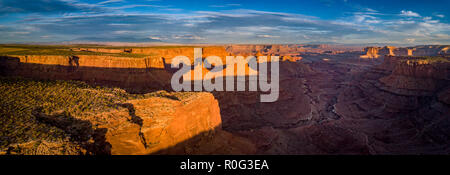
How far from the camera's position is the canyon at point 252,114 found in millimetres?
17594

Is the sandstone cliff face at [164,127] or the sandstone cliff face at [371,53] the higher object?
the sandstone cliff face at [371,53]

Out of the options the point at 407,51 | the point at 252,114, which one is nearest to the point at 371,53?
the point at 407,51

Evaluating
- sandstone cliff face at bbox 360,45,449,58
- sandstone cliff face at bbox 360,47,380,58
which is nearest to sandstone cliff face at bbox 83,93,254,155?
sandstone cliff face at bbox 360,45,449,58

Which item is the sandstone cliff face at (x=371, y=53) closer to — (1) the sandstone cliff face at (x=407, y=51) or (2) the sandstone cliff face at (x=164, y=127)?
(1) the sandstone cliff face at (x=407, y=51)

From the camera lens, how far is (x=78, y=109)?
1558cm

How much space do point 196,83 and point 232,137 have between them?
62.3 ft

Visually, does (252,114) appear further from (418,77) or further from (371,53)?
(371,53)

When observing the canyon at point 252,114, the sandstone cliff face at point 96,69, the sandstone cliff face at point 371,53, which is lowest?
the canyon at point 252,114

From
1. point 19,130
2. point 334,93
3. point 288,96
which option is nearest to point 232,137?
point 19,130

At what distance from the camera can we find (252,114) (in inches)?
1853

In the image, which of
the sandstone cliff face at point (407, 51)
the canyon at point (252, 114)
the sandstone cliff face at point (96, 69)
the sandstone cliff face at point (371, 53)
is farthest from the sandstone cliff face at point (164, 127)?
the sandstone cliff face at point (371, 53)

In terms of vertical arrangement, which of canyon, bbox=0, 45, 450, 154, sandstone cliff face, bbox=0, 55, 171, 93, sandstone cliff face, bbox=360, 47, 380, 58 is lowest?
canyon, bbox=0, 45, 450, 154

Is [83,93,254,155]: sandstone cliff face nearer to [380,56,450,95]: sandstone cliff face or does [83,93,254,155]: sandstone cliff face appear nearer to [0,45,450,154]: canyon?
[0,45,450,154]: canyon

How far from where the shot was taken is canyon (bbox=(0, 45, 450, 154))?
17.6 meters
